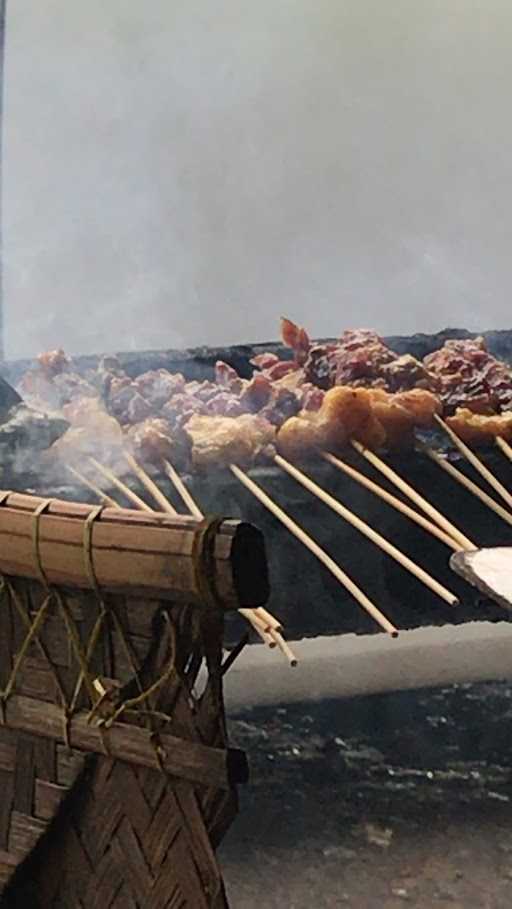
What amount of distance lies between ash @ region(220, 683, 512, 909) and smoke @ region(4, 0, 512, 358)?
3.50 feet

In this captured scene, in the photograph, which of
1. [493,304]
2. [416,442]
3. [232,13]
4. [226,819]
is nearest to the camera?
[226,819]

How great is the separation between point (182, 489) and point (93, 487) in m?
0.16

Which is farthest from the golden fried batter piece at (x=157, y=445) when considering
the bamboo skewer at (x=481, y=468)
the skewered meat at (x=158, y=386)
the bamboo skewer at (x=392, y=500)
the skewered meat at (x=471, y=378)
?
the skewered meat at (x=471, y=378)

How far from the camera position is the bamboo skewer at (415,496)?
6.88ft

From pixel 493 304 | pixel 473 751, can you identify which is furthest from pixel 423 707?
pixel 493 304

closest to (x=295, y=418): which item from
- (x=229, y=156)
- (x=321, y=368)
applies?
(x=321, y=368)

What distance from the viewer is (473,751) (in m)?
2.61

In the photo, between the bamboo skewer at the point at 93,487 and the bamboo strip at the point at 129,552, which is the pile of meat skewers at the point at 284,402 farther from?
the bamboo strip at the point at 129,552

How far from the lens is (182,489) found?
221 cm

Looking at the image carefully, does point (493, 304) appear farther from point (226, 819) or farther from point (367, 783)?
point (226, 819)

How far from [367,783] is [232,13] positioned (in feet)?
6.29

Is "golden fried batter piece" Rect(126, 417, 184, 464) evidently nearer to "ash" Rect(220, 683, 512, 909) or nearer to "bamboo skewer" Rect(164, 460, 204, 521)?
"bamboo skewer" Rect(164, 460, 204, 521)

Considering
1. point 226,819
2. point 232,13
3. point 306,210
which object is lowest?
point 226,819

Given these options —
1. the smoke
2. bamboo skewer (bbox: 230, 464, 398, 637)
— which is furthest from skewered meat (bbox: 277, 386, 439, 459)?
the smoke
